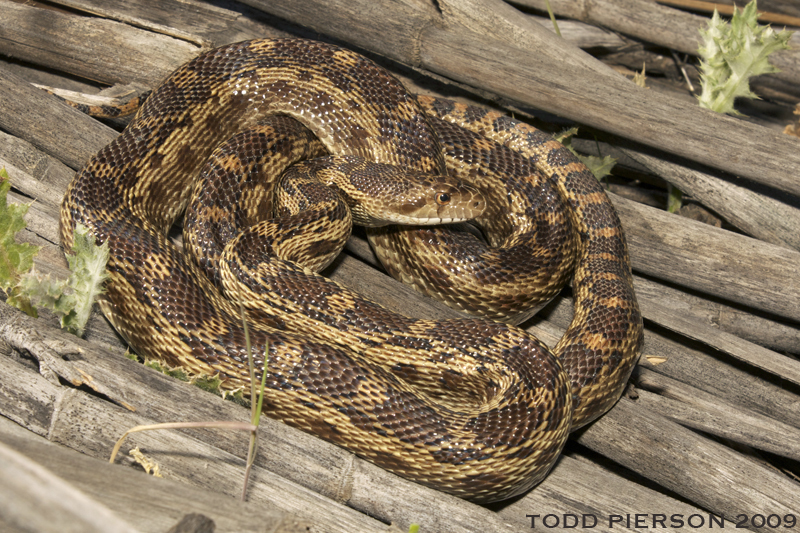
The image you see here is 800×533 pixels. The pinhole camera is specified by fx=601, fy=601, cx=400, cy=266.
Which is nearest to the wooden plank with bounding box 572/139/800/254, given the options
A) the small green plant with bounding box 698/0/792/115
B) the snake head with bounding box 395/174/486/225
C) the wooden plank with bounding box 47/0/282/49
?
the small green plant with bounding box 698/0/792/115

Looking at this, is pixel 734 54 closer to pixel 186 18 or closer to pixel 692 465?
pixel 692 465

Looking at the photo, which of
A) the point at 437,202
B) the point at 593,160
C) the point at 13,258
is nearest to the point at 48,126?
the point at 13,258

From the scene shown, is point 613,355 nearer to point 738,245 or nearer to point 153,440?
point 738,245

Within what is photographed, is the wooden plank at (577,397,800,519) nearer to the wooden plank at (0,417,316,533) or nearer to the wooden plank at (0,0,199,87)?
the wooden plank at (0,417,316,533)

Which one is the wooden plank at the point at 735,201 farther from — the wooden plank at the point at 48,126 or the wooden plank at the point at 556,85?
the wooden plank at the point at 48,126

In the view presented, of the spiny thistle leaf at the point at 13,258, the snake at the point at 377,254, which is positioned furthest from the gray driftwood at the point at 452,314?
the snake at the point at 377,254
